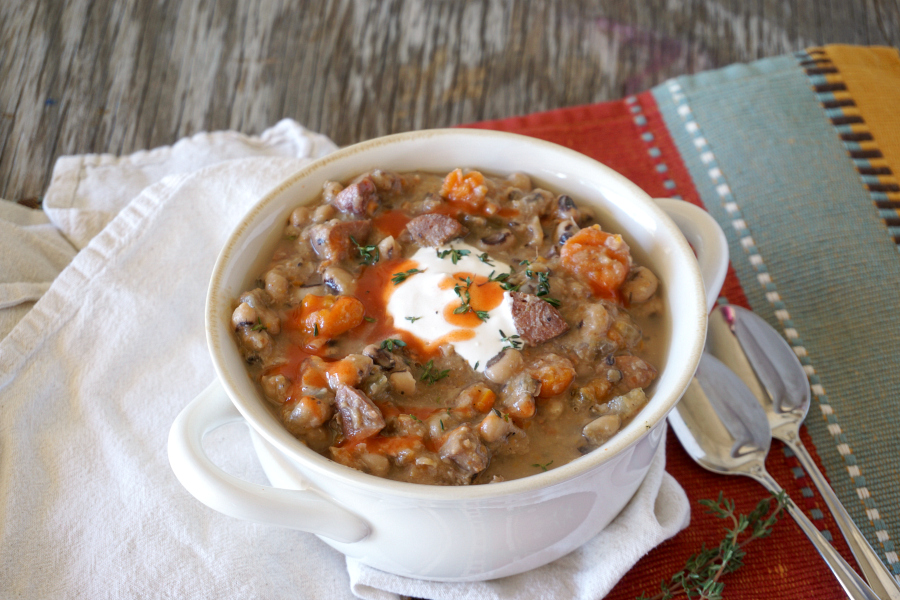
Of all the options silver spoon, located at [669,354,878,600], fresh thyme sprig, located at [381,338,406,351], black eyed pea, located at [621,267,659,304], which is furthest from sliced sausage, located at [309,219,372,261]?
silver spoon, located at [669,354,878,600]

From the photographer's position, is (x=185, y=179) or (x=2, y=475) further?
(x=185, y=179)

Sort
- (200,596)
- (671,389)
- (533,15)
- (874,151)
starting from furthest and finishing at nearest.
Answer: (533,15) < (874,151) < (200,596) < (671,389)

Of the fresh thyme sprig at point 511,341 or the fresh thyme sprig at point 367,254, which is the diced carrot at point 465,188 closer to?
the fresh thyme sprig at point 367,254

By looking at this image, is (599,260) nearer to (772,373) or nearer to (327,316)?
(327,316)

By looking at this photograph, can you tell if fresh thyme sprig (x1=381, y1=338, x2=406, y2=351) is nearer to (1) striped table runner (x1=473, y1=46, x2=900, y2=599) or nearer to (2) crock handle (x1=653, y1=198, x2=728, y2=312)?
(2) crock handle (x1=653, y1=198, x2=728, y2=312)

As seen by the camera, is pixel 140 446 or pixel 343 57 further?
pixel 343 57

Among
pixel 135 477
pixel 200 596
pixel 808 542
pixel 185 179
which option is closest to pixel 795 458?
pixel 808 542

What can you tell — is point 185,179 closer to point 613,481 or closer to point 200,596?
point 200,596

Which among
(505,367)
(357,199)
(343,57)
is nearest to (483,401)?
(505,367)
